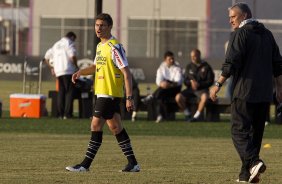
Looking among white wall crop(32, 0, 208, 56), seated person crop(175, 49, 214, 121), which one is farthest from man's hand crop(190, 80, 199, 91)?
white wall crop(32, 0, 208, 56)

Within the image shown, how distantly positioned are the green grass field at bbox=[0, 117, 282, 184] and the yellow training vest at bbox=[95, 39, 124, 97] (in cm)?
92

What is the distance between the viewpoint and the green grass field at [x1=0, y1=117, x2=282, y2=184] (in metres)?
12.8

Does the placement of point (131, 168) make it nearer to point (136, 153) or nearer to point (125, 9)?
point (136, 153)

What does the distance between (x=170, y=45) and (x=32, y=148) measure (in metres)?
27.1

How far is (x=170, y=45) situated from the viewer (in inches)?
1726

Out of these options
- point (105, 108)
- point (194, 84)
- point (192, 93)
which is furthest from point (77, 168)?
point (192, 93)

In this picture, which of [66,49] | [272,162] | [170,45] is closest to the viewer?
[272,162]

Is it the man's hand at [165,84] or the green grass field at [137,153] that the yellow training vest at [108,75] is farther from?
the man's hand at [165,84]

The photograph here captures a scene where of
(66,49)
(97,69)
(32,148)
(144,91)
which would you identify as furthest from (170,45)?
(97,69)

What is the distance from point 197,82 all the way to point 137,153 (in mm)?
8419

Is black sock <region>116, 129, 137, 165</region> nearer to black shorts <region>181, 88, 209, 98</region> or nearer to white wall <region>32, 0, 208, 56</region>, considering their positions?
black shorts <region>181, 88, 209, 98</region>

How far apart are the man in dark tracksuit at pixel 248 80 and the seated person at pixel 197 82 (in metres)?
12.2

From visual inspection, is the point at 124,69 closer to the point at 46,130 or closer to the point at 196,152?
the point at 196,152

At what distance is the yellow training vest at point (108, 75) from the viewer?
43.9 ft
